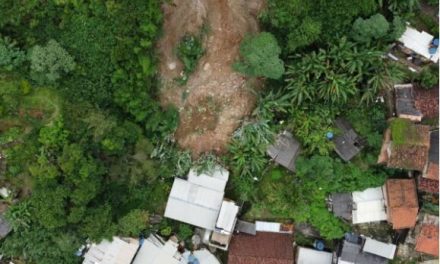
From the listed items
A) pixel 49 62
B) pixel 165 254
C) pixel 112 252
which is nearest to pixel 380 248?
pixel 165 254

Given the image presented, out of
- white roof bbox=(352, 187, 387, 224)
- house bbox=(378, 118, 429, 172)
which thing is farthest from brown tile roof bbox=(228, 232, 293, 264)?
house bbox=(378, 118, 429, 172)

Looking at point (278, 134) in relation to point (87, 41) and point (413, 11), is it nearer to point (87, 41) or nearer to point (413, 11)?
point (413, 11)

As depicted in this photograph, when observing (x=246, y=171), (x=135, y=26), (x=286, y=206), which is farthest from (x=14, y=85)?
(x=286, y=206)

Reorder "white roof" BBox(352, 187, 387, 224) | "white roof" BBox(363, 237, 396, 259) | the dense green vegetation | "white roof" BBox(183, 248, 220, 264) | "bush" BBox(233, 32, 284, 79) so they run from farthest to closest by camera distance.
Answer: "white roof" BBox(183, 248, 220, 264), "white roof" BBox(363, 237, 396, 259), "white roof" BBox(352, 187, 387, 224), the dense green vegetation, "bush" BBox(233, 32, 284, 79)

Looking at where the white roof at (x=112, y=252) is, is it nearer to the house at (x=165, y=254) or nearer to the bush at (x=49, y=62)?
the house at (x=165, y=254)

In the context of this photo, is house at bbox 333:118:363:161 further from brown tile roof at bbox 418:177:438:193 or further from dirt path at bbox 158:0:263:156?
dirt path at bbox 158:0:263:156

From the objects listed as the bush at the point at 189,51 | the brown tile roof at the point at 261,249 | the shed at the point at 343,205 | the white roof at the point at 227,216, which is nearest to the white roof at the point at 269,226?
the brown tile roof at the point at 261,249

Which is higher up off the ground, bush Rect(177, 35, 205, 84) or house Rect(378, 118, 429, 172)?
bush Rect(177, 35, 205, 84)

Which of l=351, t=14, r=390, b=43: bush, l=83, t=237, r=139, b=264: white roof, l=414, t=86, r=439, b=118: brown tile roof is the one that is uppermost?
l=351, t=14, r=390, b=43: bush
